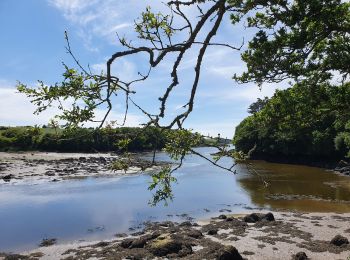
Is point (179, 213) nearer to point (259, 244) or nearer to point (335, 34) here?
point (259, 244)

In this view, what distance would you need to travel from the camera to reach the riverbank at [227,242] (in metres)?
18.9

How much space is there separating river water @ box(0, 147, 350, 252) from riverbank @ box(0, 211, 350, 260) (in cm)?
242

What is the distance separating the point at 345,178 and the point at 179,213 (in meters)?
31.9

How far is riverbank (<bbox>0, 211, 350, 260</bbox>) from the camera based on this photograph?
18922mm

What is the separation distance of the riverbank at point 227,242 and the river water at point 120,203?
7.95ft

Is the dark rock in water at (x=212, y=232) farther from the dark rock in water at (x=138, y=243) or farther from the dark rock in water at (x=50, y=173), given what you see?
the dark rock in water at (x=50, y=173)

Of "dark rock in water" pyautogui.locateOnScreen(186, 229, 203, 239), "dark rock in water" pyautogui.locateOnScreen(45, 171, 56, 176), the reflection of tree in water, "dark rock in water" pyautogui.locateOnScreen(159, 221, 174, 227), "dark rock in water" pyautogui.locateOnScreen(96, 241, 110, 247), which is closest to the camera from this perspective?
"dark rock in water" pyautogui.locateOnScreen(96, 241, 110, 247)

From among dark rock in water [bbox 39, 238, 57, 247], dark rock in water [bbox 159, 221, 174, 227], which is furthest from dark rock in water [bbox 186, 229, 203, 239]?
dark rock in water [bbox 39, 238, 57, 247]

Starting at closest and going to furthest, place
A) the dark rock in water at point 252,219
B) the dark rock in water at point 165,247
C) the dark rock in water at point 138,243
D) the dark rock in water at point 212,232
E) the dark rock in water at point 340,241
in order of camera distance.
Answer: the dark rock in water at point 165,247 → the dark rock in water at point 138,243 → the dark rock in water at point 340,241 → the dark rock in water at point 212,232 → the dark rock in water at point 252,219

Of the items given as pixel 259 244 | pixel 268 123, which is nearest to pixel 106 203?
pixel 259 244

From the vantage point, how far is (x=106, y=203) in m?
34.8

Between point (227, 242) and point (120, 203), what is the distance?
15348 millimetres

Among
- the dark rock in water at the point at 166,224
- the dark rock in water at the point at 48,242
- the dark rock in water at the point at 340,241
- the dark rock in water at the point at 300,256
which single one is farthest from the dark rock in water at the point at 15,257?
the dark rock in water at the point at 340,241

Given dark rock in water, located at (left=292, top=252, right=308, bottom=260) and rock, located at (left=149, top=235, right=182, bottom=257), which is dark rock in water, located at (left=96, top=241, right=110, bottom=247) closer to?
rock, located at (left=149, top=235, right=182, bottom=257)
